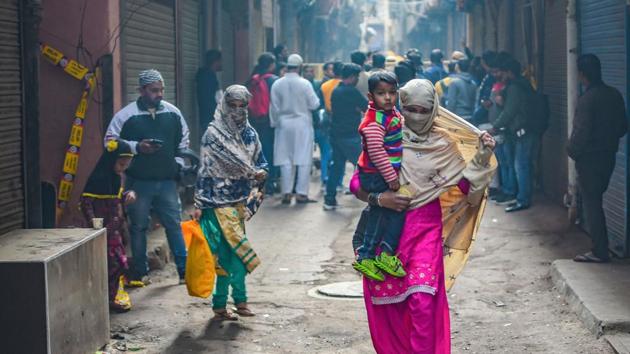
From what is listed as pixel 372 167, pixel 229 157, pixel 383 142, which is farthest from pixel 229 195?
pixel 383 142

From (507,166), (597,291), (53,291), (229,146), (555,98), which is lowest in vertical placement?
(597,291)

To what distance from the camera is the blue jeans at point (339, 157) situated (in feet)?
44.7

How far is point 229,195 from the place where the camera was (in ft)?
24.9

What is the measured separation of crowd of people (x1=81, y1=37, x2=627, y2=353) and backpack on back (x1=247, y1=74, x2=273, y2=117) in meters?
0.02

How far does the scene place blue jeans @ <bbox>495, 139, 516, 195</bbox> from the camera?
13102mm

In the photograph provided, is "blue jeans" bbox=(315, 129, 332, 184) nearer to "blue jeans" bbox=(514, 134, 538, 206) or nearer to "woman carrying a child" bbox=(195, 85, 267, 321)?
"blue jeans" bbox=(514, 134, 538, 206)

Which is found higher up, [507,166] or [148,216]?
[507,166]

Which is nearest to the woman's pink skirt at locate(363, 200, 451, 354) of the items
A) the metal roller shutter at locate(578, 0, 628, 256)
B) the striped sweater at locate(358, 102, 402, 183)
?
the striped sweater at locate(358, 102, 402, 183)

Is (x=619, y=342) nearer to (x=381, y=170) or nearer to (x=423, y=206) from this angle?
(x=423, y=206)

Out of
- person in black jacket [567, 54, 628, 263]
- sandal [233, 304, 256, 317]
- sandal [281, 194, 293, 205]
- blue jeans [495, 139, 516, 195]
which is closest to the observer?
sandal [233, 304, 256, 317]

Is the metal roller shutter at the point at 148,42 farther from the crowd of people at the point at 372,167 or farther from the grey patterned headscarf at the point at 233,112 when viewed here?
the grey patterned headscarf at the point at 233,112

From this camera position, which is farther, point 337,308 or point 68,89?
point 68,89

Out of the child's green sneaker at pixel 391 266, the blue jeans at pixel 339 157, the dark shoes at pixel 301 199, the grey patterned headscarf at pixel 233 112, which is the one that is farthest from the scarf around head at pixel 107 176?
the dark shoes at pixel 301 199

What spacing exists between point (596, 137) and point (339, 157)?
5549 millimetres
